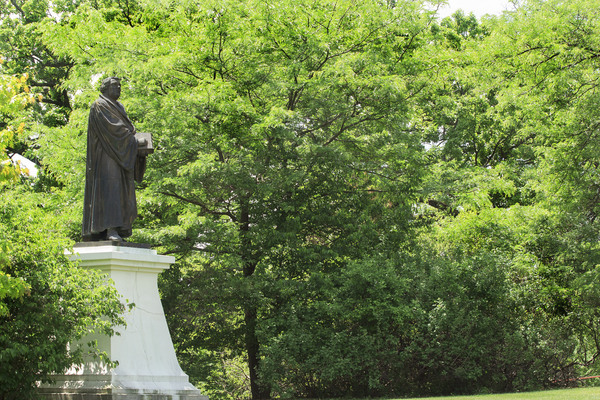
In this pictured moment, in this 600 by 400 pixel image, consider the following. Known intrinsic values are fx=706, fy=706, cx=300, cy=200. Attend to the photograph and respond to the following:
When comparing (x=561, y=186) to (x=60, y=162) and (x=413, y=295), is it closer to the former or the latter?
(x=413, y=295)

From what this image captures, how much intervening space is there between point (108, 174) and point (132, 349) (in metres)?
2.10

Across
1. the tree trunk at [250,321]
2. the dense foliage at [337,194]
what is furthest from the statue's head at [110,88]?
the tree trunk at [250,321]

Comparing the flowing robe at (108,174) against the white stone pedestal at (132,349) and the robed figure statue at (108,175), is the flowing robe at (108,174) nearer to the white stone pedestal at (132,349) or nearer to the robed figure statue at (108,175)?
the robed figure statue at (108,175)

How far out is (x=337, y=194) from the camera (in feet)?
58.7

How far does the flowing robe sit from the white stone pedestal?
306 millimetres

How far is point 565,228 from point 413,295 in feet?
16.8

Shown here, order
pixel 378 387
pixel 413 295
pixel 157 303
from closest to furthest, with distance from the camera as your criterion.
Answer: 1. pixel 157 303
2. pixel 378 387
3. pixel 413 295

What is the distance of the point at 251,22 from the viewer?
1702 cm

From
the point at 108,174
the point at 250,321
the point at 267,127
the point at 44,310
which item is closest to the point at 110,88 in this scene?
the point at 108,174

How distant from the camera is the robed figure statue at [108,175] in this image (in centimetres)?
840

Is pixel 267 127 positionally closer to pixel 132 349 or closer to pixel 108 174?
pixel 108 174

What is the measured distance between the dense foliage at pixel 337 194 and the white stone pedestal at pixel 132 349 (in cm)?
668

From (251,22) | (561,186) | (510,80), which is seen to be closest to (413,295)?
(561,186)

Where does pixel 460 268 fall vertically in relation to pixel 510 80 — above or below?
below
